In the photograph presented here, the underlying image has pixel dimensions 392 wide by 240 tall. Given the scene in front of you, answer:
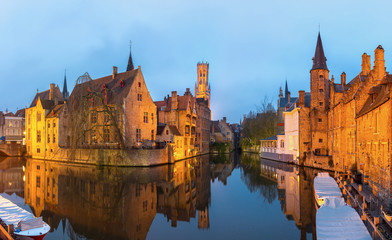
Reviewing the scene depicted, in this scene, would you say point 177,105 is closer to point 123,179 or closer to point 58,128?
point 58,128

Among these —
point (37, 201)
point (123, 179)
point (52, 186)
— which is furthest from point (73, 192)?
point (123, 179)

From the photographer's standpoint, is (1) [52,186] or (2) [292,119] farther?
(2) [292,119]

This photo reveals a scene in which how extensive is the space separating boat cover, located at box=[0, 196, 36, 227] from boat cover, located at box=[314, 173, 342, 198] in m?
15.5

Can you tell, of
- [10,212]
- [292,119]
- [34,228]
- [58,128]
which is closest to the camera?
[34,228]

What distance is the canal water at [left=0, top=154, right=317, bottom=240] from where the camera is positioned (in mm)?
13641

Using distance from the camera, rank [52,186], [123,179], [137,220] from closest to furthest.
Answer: [137,220] → [52,186] → [123,179]

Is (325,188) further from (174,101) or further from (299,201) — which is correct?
(174,101)

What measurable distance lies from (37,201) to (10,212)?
7.47 meters

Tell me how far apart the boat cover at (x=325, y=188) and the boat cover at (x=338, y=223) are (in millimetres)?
5097

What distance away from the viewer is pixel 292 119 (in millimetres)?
45938

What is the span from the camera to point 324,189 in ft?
58.7

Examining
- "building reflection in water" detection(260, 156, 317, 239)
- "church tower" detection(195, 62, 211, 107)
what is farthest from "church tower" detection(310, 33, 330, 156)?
"church tower" detection(195, 62, 211, 107)

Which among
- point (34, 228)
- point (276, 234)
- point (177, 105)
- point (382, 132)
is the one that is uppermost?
point (177, 105)

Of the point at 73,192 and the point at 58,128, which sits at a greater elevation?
the point at 58,128
